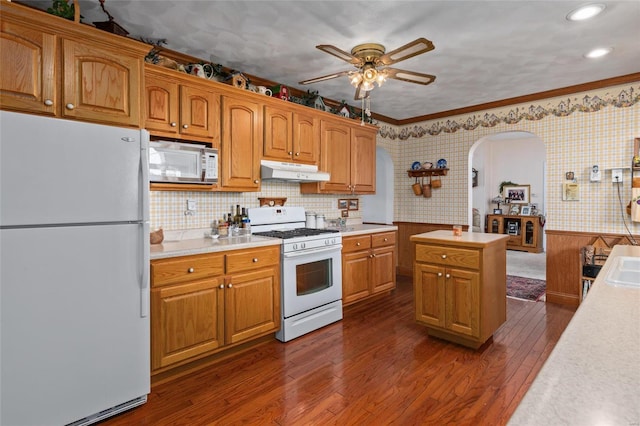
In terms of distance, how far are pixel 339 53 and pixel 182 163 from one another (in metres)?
1.46

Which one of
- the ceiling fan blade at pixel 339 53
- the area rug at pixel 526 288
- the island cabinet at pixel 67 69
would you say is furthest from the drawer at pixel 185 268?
the area rug at pixel 526 288

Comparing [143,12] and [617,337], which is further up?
[143,12]

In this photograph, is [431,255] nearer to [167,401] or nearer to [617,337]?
[617,337]

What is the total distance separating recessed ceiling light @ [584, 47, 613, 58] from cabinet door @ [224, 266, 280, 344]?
3342 millimetres

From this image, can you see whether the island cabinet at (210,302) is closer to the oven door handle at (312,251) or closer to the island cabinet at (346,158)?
the oven door handle at (312,251)

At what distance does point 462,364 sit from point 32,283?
9.15 ft

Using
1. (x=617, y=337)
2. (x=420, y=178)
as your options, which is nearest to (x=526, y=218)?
(x=420, y=178)

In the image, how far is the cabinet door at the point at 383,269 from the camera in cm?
405

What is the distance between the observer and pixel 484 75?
3.50m

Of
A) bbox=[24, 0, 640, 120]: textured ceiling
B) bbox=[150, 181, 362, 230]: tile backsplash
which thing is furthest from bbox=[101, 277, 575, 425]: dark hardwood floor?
bbox=[24, 0, 640, 120]: textured ceiling

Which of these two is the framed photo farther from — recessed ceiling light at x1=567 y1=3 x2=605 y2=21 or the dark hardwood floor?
recessed ceiling light at x1=567 y1=3 x2=605 y2=21

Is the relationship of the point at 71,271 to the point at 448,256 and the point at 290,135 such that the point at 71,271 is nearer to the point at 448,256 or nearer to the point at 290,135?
the point at 290,135

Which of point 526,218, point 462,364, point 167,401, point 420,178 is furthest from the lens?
point 526,218

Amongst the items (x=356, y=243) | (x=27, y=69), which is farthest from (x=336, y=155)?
(x=27, y=69)
